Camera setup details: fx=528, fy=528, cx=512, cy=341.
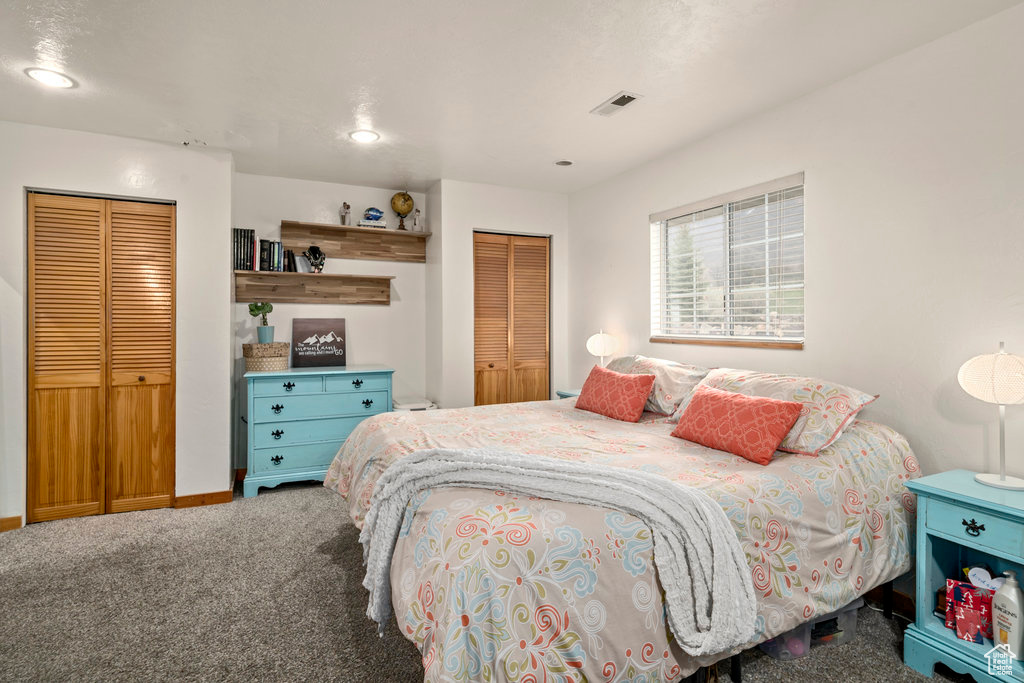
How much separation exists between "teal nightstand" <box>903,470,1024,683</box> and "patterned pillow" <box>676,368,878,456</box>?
0.33 metres

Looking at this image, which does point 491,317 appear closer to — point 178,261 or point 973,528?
point 178,261

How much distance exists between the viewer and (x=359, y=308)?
4715 millimetres

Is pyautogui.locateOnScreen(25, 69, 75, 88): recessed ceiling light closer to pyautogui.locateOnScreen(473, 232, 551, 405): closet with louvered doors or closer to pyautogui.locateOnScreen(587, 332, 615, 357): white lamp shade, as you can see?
pyautogui.locateOnScreen(473, 232, 551, 405): closet with louvered doors

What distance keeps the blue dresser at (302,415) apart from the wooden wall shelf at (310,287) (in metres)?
0.70

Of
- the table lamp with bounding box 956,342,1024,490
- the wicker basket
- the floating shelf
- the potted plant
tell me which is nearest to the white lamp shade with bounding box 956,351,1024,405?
the table lamp with bounding box 956,342,1024,490

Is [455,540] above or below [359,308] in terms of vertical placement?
below

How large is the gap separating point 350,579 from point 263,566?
52 centimetres

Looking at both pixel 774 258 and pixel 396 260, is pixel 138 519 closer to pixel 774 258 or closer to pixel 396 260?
pixel 396 260

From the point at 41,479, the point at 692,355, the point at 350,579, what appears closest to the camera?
the point at 350,579

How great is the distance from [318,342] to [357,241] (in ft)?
3.10

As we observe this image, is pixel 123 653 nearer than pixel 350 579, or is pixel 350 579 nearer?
pixel 123 653

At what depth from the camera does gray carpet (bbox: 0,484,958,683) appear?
193 cm

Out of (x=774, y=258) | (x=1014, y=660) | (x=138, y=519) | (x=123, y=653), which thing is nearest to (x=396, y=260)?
(x=138, y=519)

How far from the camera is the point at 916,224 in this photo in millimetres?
2396
